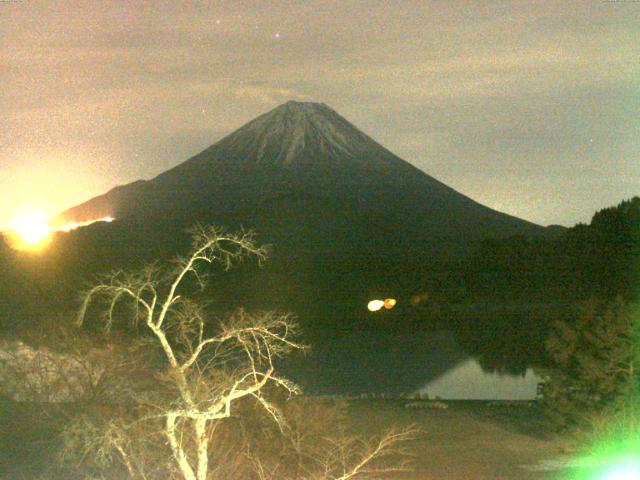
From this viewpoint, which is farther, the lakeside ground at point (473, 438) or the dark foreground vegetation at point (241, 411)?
the lakeside ground at point (473, 438)

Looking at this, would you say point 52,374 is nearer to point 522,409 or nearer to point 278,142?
point 522,409

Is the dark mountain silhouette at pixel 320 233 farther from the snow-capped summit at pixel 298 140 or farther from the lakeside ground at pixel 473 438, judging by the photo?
the lakeside ground at pixel 473 438

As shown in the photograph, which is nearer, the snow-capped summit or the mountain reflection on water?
the mountain reflection on water

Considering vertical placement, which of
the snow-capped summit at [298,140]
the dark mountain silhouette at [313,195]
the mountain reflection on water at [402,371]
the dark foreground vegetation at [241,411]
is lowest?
the mountain reflection on water at [402,371]

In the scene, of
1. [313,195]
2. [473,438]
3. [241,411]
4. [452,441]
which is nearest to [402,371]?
[473,438]

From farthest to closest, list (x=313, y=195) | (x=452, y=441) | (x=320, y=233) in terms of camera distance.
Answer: (x=313, y=195) → (x=320, y=233) → (x=452, y=441)

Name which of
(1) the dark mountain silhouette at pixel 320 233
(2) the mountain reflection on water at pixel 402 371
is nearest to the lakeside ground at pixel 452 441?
(2) the mountain reflection on water at pixel 402 371

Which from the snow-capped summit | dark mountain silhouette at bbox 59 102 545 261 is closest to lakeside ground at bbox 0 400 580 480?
dark mountain silhouette at bbox 59 102 545 261

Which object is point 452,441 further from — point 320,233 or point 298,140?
point 298,140

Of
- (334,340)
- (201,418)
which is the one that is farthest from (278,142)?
(201,418)

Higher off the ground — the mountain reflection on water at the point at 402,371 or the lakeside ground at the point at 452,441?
the lakeside ground at the point at 452,441

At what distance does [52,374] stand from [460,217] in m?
114

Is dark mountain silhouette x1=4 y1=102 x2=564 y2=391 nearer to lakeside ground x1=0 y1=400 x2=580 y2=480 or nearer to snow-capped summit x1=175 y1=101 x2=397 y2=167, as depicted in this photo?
snow-capped summit x1=175 y1=101 x2=397 y2=167

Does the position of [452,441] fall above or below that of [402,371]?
above
